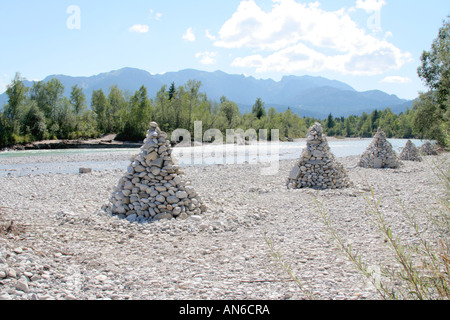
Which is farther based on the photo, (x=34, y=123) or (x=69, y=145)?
(x=34, y=123)

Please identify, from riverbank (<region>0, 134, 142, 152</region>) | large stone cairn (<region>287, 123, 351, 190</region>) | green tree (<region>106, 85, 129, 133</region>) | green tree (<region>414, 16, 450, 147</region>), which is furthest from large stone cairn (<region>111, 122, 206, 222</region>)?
green tree (<region>106, 85, 129, 133</region>)

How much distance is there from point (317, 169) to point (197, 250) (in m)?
7.66

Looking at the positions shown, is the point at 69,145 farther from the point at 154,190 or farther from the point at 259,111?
the point at 259,111

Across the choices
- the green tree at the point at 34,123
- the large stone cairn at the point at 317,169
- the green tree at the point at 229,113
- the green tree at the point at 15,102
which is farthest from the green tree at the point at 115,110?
the large stone cairn at the point at 317,169

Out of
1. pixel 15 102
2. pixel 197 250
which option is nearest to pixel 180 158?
pixel 197 250

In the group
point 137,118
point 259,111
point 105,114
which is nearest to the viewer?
point 137,118

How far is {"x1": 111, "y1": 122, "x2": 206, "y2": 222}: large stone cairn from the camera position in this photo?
827cm

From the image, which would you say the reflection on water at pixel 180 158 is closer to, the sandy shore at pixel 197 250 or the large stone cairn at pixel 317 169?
the large stone cairn at pixel 317 169

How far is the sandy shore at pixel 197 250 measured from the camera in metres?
4.33

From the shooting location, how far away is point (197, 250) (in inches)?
242

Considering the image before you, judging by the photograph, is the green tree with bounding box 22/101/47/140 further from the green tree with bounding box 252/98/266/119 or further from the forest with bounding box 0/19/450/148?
the green tree with bounding box 252/98/266/119

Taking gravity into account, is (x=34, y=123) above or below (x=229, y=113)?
below

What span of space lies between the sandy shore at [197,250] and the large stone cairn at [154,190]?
0.46m
